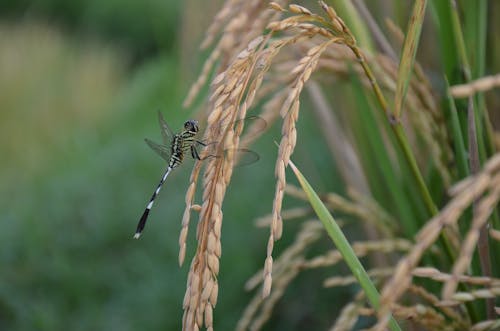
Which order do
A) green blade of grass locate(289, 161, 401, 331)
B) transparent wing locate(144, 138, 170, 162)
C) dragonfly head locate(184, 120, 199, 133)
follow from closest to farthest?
green blade of grass locate(289, 161, 401, 331) < dragonfly head locate(184, 120, 199, 133) < transparent wing locate(144, 138, 170, 162)

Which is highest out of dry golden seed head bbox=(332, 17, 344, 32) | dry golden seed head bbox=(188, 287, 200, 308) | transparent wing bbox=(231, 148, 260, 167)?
dry golden seed head bbox=(332, 17, 344, 32)

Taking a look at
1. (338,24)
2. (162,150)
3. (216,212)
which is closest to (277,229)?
(216,212)

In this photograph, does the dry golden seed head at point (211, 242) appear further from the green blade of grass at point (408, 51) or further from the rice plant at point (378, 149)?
the green blade of grass at point (408, 51)

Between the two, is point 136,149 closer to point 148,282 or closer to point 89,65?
point 148,282

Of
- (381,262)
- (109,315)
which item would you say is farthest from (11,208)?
(381,262)

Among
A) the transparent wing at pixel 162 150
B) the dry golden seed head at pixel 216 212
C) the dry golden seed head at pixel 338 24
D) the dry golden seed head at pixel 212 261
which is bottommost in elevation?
the transparent wing at pixel 162 150

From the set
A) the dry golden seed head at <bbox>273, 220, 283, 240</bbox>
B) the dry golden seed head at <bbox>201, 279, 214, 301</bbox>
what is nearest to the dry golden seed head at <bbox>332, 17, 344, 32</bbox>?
the dry golden seed head at <bbox>273, 220, 283, 240</bbox>

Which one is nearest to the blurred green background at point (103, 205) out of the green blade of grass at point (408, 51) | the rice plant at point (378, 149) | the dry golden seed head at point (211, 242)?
the rice plant at point (378, 149)

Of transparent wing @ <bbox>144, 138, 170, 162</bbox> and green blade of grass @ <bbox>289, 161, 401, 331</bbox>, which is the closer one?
green blade of grass @ <bbox>289, 161, 401, 331</bbox>

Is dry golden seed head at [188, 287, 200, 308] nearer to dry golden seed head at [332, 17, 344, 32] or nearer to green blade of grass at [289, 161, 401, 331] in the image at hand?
green blade of grass at [289, 161, 401, 331]
